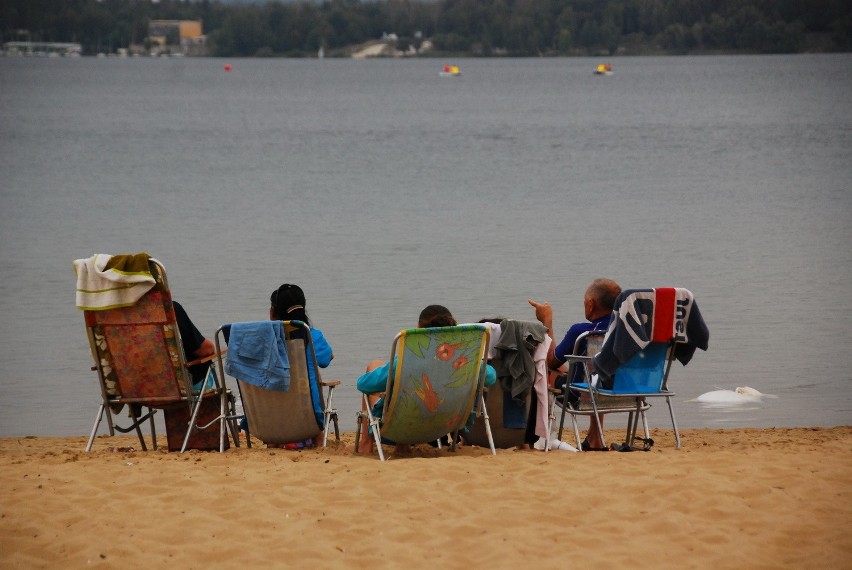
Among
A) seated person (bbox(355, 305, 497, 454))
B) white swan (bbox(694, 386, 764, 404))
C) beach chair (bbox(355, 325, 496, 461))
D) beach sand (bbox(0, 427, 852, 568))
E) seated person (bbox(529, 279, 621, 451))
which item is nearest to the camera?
beach sand (bbox(0, 427, 852, 568))

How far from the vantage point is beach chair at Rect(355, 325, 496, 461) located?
6.34 meters

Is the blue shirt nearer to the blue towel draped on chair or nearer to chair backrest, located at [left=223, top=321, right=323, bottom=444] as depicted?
chair backrest, located at [left=223, top=321, right=323, bottom=444]

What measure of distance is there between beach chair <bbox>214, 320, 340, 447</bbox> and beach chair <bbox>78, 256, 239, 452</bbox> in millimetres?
214

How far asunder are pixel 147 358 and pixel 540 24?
177m

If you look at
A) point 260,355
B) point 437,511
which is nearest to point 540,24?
point 260,355

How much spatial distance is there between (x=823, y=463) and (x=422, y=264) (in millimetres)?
12517

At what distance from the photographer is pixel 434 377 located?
21.0 feet

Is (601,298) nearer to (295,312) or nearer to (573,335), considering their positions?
(573,335)

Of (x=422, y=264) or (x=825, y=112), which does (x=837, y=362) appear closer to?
(x=422, y=264)

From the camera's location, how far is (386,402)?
641 cm

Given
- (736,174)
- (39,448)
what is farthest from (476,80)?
(39,448)

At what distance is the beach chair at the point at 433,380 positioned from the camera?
634cm

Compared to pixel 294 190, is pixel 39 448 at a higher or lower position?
higher

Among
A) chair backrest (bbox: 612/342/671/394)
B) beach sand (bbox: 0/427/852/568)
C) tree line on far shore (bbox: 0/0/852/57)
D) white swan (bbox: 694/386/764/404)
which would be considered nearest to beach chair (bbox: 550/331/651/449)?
chair backrest (bbox: 612/342/671/394)
